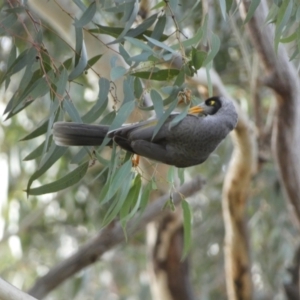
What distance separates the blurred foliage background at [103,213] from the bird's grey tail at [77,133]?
227 centimetres

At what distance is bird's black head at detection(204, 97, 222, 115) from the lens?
1.79 metres

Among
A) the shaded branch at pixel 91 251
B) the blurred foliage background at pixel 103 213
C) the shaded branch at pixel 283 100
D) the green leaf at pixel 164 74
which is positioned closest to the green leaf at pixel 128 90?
the green leaf at pixel 164 74

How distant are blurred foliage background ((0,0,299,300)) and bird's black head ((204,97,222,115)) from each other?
2.19 meters

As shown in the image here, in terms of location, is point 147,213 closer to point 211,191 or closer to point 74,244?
point 211,191

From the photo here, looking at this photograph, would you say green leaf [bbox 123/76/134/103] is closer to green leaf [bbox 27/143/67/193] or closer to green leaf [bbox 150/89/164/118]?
green leaf [bbox 150/89/164/118]

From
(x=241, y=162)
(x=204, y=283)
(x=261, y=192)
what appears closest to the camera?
(x=241, y=162)

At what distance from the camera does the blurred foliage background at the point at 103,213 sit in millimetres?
4688

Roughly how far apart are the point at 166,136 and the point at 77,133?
0.20 metres

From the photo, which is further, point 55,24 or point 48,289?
point 48,289

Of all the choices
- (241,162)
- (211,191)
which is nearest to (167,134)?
(241,162)

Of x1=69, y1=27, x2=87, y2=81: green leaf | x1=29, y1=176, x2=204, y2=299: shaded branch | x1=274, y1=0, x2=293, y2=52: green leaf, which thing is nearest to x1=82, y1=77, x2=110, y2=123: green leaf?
x1=69, y1=27, x2=87, y2=81: green leaf

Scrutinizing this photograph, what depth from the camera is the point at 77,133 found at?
1.74 m

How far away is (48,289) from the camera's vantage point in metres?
3.31

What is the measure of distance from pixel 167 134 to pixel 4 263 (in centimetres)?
472
